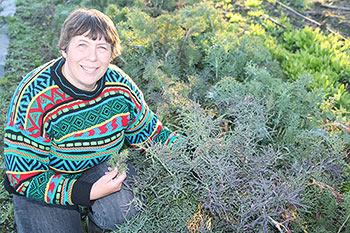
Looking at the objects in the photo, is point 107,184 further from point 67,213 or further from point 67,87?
point 67,87

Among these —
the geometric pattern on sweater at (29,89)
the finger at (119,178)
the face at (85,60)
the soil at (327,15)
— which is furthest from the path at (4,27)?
the soil at (327,15)

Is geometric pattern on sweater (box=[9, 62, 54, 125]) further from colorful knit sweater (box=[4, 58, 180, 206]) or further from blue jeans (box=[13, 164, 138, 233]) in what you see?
blue jeans (box=[13, 164, 138, 233])

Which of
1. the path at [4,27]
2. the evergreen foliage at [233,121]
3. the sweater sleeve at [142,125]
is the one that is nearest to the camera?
the evergreen foliage at [233,121]

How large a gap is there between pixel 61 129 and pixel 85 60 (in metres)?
0.43

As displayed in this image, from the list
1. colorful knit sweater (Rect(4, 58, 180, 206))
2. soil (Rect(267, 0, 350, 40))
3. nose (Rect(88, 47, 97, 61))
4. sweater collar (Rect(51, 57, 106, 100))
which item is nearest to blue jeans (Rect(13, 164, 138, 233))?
colorful knit sweater (Rect(4, 58, 180, 206))

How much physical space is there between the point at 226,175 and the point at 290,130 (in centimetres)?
91

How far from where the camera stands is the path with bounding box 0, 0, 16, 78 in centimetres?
442

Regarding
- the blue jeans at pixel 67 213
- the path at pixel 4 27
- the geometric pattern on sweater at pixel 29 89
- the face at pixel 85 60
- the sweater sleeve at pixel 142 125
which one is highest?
the face at pixel 85 60

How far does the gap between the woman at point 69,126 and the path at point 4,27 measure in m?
2.49

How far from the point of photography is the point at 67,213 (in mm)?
2225

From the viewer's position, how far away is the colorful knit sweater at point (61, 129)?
193cm

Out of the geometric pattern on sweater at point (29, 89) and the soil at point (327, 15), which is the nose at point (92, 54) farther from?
the soil at point (327, 15)

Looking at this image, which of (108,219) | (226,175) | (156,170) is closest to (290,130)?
(226,175)

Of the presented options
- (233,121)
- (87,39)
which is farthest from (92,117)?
(233,121)
